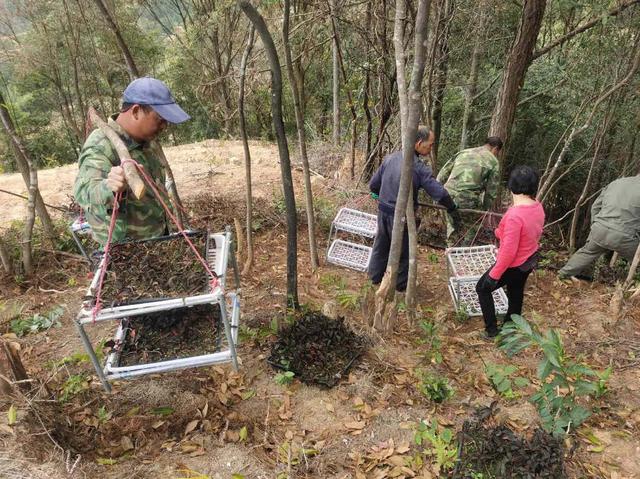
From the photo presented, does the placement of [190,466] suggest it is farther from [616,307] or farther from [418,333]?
[616,307]

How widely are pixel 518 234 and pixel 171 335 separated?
2.70m

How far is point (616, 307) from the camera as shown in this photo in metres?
4.11

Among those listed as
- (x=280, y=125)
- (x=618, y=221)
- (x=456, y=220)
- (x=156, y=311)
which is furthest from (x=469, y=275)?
(x=156, y=311)

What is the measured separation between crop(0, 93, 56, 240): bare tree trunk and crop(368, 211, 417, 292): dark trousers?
3.53 metres

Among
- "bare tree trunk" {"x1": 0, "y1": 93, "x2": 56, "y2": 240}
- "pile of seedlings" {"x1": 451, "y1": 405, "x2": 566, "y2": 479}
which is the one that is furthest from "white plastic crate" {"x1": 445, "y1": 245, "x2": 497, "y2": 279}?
"bare tree trunk" {"x1": 0, "y1": 93, "x2": 56, "y2": 240}

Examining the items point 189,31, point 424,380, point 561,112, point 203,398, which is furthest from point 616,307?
point 189,31

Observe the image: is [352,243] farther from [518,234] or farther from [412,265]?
[518,234]

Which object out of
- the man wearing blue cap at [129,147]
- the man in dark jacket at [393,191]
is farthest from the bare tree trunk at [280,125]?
the man in dark jacket at [393,191]

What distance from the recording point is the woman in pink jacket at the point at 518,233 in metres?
3.19

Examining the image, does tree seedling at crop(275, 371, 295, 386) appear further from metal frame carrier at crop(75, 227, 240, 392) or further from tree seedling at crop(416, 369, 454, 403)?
tree seedling at crop(416, 369, 454, 403)

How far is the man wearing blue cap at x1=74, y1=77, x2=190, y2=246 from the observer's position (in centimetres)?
234

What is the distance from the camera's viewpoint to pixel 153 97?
240cm

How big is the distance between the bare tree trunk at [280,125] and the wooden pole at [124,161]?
101cm

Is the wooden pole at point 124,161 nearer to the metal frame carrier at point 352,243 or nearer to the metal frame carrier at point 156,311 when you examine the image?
the metal frame carrier at point 156,311
